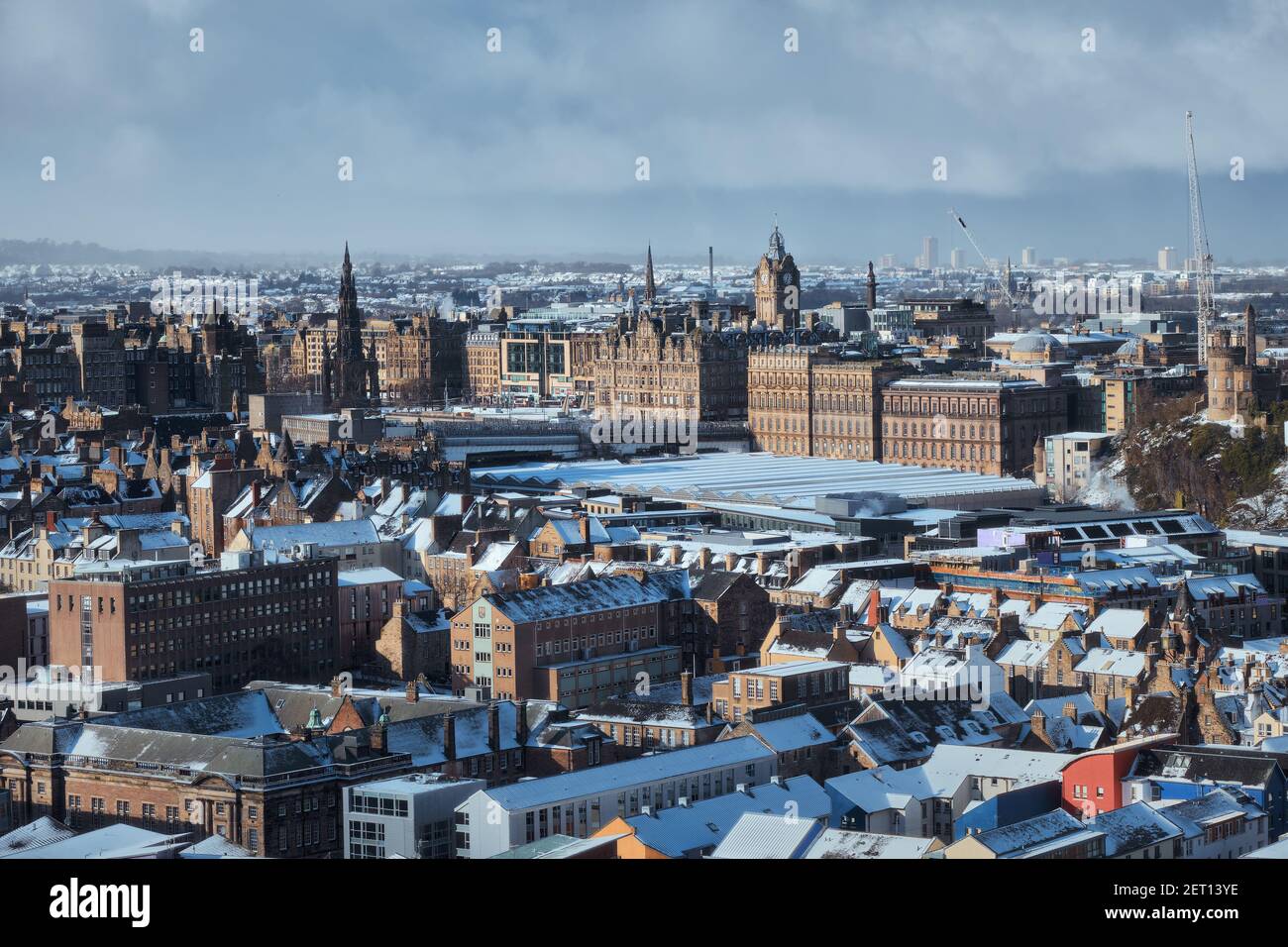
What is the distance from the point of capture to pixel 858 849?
21.8 meters

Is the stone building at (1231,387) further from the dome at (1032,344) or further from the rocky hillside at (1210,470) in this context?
the dome at (1032,344)

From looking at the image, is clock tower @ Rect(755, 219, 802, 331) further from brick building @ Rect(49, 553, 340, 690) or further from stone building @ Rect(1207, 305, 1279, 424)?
brick building @ Rect(49, 553, 340, 690)

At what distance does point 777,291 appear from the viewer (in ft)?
333

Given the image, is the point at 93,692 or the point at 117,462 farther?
the point at 117,462

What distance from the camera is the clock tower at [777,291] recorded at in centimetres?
10081

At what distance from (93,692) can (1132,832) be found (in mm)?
16889

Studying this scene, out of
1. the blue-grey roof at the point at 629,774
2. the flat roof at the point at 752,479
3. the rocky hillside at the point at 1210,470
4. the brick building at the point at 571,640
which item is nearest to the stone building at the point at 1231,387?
the rocky hillside at the point at 1210,470

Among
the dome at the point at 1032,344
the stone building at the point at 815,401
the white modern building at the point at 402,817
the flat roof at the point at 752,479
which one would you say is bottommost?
the white modern building at the point at 402,817

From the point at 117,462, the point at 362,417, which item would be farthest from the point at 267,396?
the point at 117,462

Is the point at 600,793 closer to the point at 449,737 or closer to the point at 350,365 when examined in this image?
the point at 449,737

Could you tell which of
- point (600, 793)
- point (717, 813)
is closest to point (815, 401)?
point (600, 793)

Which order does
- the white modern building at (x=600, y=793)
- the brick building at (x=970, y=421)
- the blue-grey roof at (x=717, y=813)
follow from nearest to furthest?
the blue-grey roof at (x=717, y=813), the white modern building at (x=600, y=793), the brick building at (x=970, y=421)
